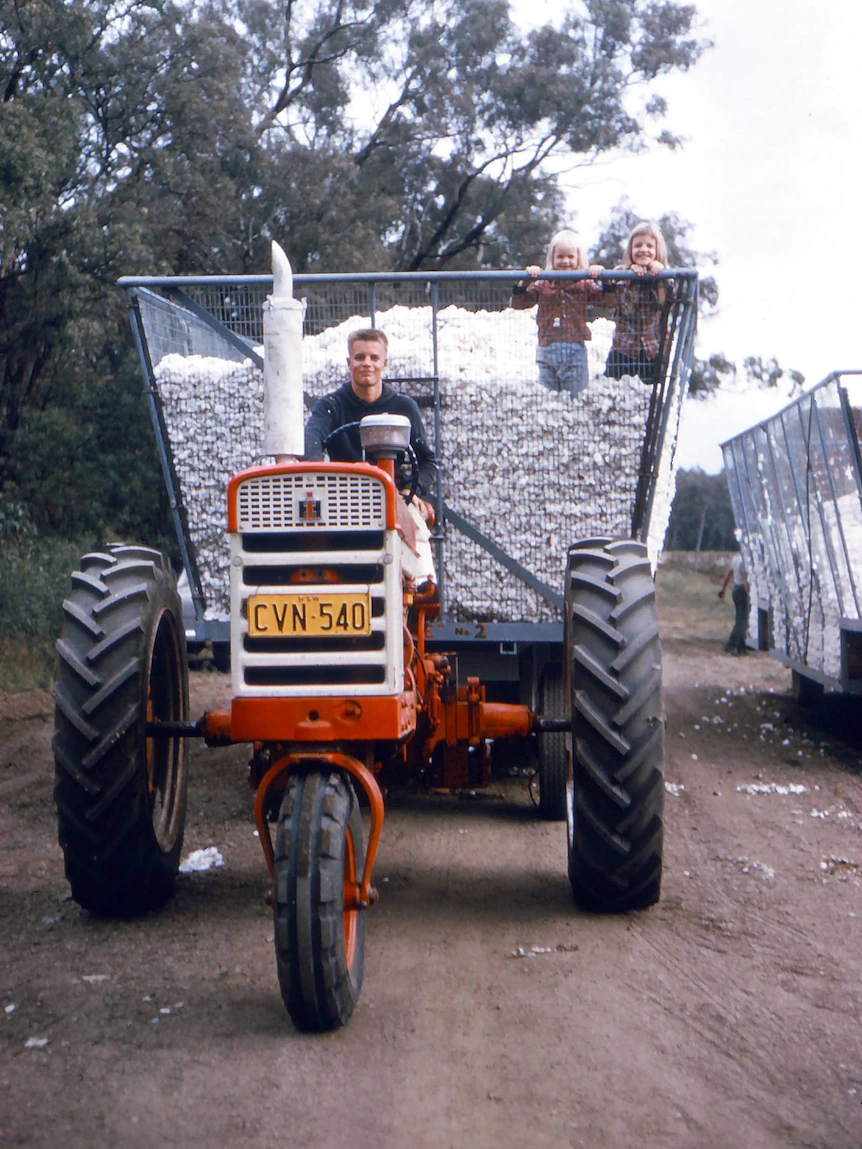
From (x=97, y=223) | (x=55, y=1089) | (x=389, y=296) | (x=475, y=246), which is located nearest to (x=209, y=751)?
(x=389, y=296)

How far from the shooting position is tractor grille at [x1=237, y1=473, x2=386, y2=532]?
4.34 m

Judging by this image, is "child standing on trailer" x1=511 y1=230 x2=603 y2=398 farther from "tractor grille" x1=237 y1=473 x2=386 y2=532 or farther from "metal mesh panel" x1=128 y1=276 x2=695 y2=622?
"tractor grille" x1=237 y1=473 x2=386 y2=532

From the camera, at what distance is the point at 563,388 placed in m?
7.04

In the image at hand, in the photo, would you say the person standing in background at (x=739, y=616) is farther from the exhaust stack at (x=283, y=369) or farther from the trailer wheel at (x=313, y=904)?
the trailer wheel at (x=313, y=904)

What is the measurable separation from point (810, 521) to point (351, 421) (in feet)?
19.5

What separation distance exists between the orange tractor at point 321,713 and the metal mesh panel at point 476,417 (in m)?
1.27

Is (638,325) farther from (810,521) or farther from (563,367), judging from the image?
(810,521)

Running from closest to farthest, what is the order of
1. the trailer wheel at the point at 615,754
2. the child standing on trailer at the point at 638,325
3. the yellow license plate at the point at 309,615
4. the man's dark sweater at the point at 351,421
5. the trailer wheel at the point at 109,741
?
the yellow license plate at the point at 309,615 → the trailer wheel at the point at 109,741 → the trailer wheel at the point at 615,754 → the man's dark sweater at the point at 351,421 → the child standing on trailer at the point at 638,325

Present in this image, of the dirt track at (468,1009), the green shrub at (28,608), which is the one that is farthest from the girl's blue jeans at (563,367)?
the green shrub at (28,608)

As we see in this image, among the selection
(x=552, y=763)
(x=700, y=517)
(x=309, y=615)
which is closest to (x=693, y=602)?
(x=700, y=517)

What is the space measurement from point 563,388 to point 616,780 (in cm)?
268

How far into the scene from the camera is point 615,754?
5113 mm

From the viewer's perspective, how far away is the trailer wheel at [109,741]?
4.95 meters

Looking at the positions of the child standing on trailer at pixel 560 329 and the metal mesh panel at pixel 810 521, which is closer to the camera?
the child standing on trailer at pixel 560 329
